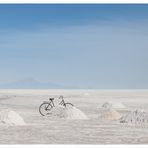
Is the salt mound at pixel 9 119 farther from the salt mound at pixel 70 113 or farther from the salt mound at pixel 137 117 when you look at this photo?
the salt mound at pixel 137 117

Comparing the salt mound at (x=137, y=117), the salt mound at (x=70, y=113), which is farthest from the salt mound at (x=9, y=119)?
the salt mound at (x=137, y=117)

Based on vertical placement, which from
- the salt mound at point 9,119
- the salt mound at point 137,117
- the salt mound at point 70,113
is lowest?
the salt mound at point 9,119

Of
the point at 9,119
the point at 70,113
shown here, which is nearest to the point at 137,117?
the point at 70,113

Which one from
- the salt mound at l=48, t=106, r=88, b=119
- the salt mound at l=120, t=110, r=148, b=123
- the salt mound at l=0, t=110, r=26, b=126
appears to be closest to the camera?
the salt mound at l=0, t=110, r=26, b=126

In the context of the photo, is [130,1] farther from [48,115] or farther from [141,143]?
[48,115]

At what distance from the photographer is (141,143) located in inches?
566

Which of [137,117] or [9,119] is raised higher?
[137,117]

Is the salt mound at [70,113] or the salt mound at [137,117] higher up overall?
the salt mound at [70,113]

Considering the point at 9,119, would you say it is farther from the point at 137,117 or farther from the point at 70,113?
the point at 137,117

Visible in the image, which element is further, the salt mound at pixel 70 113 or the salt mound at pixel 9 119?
the salt mound at pixel 70 113

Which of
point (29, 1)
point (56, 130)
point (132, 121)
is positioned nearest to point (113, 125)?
point (132, 121)

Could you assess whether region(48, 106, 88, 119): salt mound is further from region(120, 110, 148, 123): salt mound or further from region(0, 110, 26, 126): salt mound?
region(0, 110, 26, 126): salt mound

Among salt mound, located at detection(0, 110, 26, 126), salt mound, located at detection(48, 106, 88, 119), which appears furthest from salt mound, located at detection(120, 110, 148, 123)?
salt mound, located at detection(0, 110, 26, 126)

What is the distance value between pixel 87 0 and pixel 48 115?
26.2 ft
